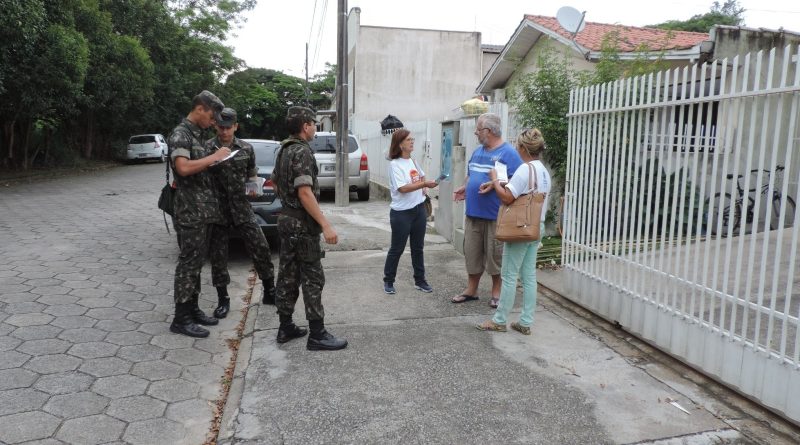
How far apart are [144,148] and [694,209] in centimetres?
2815

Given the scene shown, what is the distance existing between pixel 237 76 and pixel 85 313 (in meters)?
37.5

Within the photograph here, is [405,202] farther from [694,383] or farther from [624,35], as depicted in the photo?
[624,35]

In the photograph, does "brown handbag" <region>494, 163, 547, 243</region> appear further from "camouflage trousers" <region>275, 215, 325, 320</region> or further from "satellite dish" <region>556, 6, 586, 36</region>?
"satellite dish" <region>556, 6, 586, 36</region>

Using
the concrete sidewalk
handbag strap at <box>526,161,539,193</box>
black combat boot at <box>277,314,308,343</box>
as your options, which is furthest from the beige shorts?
black combat boot at <box>277,314,308,343</box>

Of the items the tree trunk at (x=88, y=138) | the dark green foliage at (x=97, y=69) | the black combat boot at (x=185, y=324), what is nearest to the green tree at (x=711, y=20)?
the dark green foliage at (x=97, y=69)

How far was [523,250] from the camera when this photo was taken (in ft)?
13.9

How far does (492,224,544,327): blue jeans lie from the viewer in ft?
13.9

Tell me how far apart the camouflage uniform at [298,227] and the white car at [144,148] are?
25.9 meters

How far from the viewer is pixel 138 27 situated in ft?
81.5

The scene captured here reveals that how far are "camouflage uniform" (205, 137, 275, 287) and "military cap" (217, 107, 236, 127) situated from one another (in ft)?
0.58

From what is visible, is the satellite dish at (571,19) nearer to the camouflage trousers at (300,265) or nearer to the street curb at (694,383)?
the street curb at (694,383)

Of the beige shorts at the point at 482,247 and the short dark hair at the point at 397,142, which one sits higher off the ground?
the short dark hair at the point at 397,142

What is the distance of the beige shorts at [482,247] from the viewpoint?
5.02 m

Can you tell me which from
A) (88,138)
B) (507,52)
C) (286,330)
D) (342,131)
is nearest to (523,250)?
(286,330)
